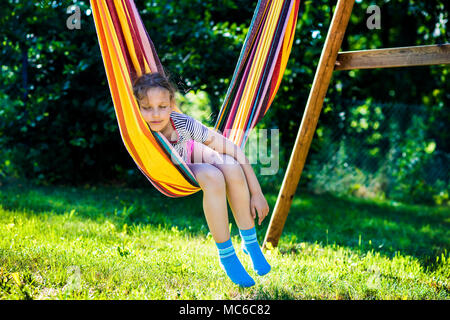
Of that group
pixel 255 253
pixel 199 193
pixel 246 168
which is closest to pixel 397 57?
pixel 246 168

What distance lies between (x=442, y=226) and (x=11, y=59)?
4.07 meters

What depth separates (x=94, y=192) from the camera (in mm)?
3744

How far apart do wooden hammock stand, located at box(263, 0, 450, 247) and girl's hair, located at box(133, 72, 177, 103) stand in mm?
776

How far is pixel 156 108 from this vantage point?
5.50ft

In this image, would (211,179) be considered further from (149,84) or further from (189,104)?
(189,104)

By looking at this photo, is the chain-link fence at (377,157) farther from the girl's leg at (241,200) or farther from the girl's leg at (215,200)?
the girl's leg at (215,200)

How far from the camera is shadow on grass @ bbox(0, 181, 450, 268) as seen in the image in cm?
271

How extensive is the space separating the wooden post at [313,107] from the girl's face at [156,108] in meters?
0.79

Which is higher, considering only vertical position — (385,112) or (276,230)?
(385,112)

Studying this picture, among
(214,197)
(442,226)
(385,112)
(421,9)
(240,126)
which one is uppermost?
(421,9)

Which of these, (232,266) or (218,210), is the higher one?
(218,210)

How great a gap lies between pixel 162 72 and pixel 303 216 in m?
2.05

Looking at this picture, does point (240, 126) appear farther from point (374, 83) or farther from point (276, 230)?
point (374, 83)

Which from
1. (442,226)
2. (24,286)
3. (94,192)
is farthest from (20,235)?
(442,226)
